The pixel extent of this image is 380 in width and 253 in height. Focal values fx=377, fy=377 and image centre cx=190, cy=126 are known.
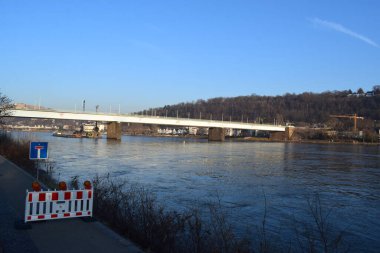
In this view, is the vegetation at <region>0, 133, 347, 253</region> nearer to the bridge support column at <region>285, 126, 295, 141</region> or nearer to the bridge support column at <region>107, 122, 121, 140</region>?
the bridge support column at <region>107, 122, 121, 140</region>

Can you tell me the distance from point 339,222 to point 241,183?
10060 millimetres

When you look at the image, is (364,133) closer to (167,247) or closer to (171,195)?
(171,195)

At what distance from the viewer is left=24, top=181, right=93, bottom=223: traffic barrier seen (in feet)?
28.6

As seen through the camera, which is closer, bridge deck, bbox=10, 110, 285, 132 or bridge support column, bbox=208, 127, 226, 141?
bridge deck, bbox=10, 110, 285, 132

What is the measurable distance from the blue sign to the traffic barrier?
3.02 metres

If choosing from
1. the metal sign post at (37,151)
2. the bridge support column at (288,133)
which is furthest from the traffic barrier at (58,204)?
the bridge support column at (288,133)

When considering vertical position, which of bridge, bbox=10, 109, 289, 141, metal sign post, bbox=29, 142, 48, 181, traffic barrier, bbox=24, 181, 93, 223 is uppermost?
bridge, bbox=10, 109, 289, 141

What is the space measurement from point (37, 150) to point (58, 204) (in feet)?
12.3

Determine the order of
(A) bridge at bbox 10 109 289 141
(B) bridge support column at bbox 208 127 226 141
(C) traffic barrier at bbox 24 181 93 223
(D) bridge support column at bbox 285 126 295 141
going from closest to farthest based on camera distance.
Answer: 1. (C) traffic barrier at bbox 24 181 93 223
2. (A) bridge at bbox 10 109 289 141
3. (B) bridge support column at bbox 208 127 226 141
4. (D) bridge support column at bbox 285 126 295 141

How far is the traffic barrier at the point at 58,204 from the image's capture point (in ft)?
28.6

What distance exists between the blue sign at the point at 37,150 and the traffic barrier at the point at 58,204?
3019mm

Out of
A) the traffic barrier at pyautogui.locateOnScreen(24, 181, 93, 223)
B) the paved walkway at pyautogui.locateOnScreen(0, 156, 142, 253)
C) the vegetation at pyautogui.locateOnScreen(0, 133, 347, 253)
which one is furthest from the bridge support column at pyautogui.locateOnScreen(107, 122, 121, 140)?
the traffic barrier at pyautogui.locateOnScreen(24, 181, 93, 223)

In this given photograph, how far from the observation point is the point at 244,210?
1577cm

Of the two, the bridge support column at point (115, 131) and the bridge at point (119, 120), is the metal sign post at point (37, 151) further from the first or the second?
the bridge support column at point (115, 131)
